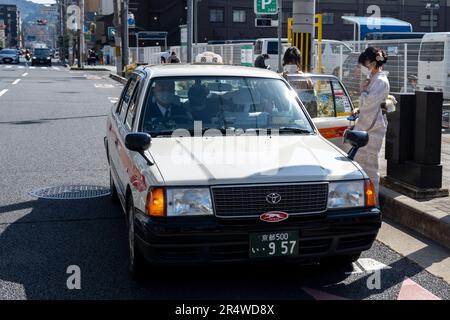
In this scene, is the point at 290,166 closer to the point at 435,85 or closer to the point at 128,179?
the point at 128,179

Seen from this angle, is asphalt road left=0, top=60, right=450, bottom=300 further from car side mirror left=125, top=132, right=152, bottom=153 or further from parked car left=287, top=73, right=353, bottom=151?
parked car left=287, top=73, right=353, bottom=151

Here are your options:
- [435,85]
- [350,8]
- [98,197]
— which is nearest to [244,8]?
[350,8]

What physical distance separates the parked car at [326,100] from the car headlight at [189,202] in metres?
3.51

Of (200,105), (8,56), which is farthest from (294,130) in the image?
(8,56)

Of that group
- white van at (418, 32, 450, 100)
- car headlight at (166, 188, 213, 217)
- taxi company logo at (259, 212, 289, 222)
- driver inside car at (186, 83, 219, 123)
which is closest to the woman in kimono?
driver inside car at (186, 83, 219, 123)

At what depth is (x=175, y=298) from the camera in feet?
14.1

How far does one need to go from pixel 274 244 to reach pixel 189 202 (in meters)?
0.63

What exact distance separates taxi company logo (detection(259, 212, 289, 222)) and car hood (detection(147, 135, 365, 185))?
22 cm

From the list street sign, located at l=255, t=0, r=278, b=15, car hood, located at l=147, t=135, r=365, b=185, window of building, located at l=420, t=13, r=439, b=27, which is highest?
window of building, located at l=420, t=13, r=439, b=27

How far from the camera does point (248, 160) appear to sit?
4504mm

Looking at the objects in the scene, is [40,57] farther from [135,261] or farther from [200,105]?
[135,261]

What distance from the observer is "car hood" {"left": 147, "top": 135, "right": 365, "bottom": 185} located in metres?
4.21

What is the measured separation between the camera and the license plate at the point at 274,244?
4168 millimetres
